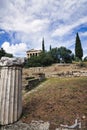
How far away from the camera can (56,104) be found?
908 cm

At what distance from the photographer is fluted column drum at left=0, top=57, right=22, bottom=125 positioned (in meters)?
7.76

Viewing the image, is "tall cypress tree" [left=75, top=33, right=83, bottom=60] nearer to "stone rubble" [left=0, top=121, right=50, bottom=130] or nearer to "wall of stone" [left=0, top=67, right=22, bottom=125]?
"wall of stone" [left=0, top=67, right=22, bottom=125]

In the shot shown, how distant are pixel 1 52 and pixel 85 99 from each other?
3124 centimetres

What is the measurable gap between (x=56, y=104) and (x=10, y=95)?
2210 mm

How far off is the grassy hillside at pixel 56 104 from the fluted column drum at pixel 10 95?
0.52 m

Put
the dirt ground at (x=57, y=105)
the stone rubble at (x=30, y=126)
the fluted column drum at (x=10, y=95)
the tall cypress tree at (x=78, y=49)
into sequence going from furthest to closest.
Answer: the tall cypress tree at (x=78, y=49) → the dirt ground at (x=57, y=105) → the fluted column drum at (x=10, y=95) → the stone rubble at (x=30, y=126)

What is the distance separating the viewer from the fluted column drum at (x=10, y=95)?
7.76m

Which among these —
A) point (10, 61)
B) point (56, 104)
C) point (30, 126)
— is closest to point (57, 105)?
point (56, 104)

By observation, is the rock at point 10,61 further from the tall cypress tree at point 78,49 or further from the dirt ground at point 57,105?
the tall cypress tree at point 78,49

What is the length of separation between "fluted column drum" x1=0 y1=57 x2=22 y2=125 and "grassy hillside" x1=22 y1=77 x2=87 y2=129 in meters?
0.52

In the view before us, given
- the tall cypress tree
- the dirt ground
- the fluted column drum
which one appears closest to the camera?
the fluted column drum

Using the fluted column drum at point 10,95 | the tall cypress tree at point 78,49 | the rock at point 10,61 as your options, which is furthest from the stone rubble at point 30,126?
the tall cypress tree at point 78,49

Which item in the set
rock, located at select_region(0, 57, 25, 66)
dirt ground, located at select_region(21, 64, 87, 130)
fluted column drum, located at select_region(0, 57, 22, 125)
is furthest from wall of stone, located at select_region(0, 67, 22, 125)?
dirt ground, located at select_region(21, 64, 87, 130)

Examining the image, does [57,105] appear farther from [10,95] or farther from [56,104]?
[10,95]
